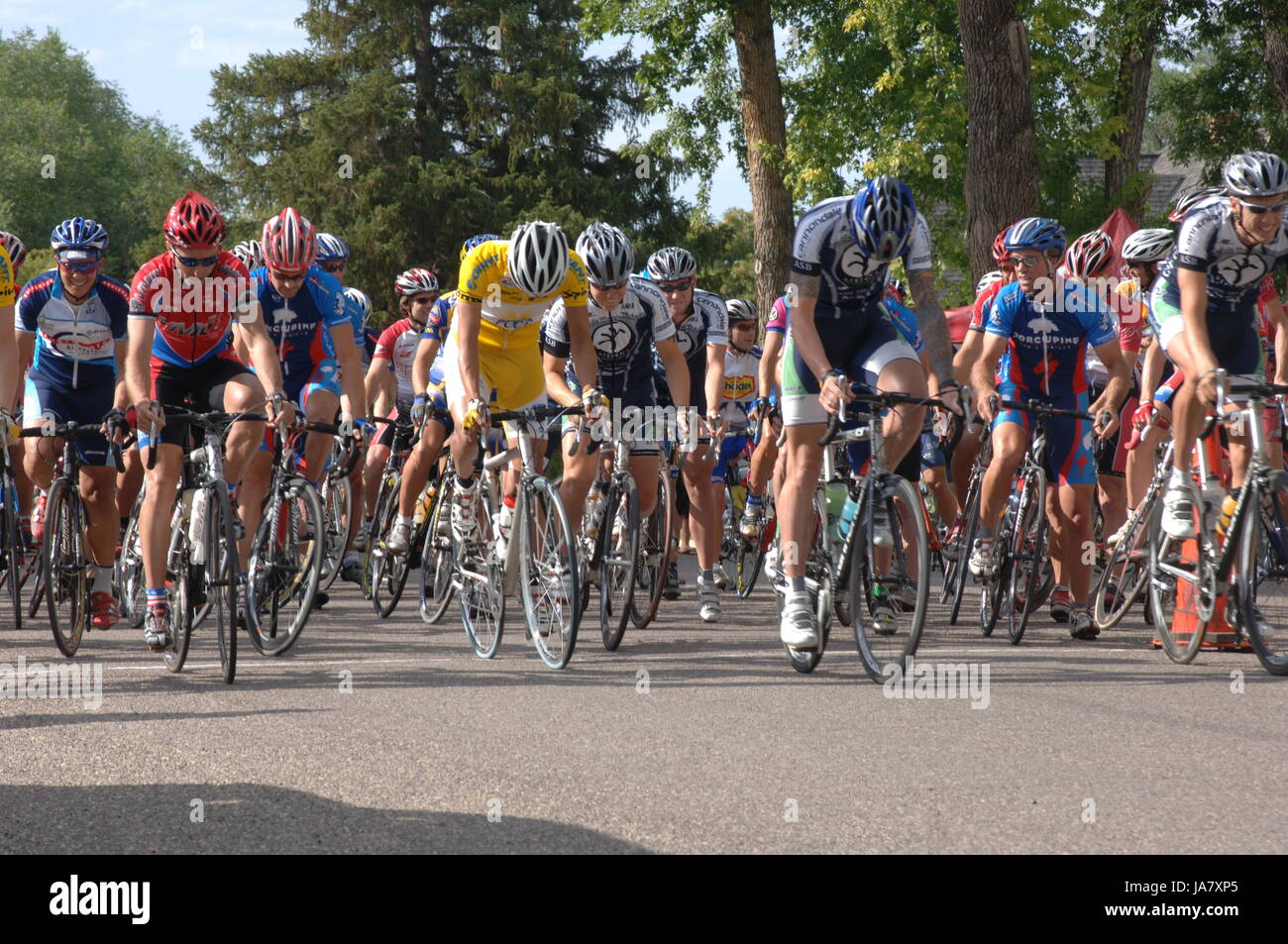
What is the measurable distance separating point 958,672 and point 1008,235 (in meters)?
2.90

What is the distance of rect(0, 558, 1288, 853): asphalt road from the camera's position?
13.9 feet

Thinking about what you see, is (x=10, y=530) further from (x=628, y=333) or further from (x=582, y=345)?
(x=628, y=333)

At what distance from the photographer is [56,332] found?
30.6 feet

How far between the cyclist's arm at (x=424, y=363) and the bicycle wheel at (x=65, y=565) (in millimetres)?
2525

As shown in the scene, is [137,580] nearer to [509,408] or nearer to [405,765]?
[509,408]

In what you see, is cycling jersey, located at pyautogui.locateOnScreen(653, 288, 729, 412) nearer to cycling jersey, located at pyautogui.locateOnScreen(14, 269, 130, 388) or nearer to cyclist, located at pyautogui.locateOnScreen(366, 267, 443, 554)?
cyclist, located at pyautogui.locateOnScreen(366, 267, 443, 554)

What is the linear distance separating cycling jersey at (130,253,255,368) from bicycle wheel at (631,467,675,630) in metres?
2.41

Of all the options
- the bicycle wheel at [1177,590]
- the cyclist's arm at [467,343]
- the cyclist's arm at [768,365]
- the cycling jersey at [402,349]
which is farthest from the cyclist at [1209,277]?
the cycling jersey at [402,349]

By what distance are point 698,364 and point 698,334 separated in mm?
270

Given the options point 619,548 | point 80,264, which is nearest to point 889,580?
point 619,548

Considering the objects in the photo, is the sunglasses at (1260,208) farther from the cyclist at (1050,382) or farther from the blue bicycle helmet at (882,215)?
the cyclist at (1050,382)

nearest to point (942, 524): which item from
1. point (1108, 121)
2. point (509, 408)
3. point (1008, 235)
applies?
point (1008, 235)

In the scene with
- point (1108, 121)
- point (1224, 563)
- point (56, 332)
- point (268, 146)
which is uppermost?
point (268, 146)

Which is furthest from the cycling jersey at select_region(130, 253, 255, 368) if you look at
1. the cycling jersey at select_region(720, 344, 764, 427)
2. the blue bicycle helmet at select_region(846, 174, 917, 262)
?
the cycling jersey at select_region(720, 344, 764, 427)
